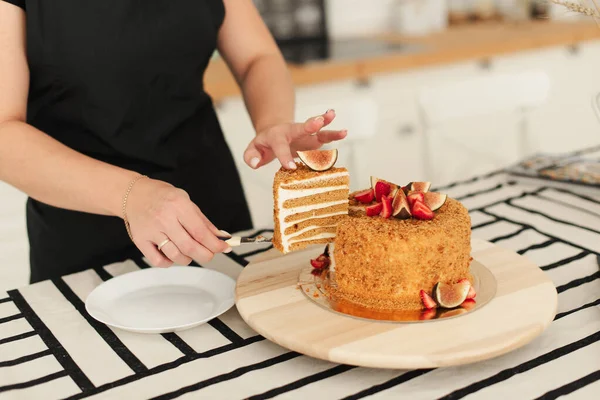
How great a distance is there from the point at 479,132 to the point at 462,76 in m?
0.38

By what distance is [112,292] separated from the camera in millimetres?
1450

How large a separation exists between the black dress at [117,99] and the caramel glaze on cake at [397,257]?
774 millimetres

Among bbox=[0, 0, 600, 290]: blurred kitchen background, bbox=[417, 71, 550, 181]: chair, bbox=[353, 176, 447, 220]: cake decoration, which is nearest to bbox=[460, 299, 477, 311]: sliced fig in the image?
bbox=[353, 176, 447, 220]: cake decoration

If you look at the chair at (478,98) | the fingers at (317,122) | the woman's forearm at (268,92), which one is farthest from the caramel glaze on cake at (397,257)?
the chair at (478,98)

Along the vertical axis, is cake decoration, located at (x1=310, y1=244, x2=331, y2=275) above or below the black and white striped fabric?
above

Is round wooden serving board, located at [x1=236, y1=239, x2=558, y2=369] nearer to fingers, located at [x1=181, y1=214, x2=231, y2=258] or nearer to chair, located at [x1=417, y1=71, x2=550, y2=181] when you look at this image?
fingers, located at [x1=181, y1=214, x2=231, y2=258]

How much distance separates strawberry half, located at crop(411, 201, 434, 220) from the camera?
1.32 m

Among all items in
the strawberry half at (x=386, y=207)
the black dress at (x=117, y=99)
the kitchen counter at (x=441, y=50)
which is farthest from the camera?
the kitchen counter at (x=441, y=50)

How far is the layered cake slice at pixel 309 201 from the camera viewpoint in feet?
4.64

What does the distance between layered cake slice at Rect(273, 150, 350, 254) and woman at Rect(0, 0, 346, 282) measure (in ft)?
0.19

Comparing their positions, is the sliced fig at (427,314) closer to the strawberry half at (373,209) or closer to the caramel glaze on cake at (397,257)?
the caramel glaze on cake at (397,257)

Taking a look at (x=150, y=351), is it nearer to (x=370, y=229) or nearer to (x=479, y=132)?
(x=370, y=229)

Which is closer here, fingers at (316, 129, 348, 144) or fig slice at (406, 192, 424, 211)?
fig slice at (406, 192, 424, 211)

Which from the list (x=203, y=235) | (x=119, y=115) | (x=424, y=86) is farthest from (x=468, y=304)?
(x=424, y=86)
